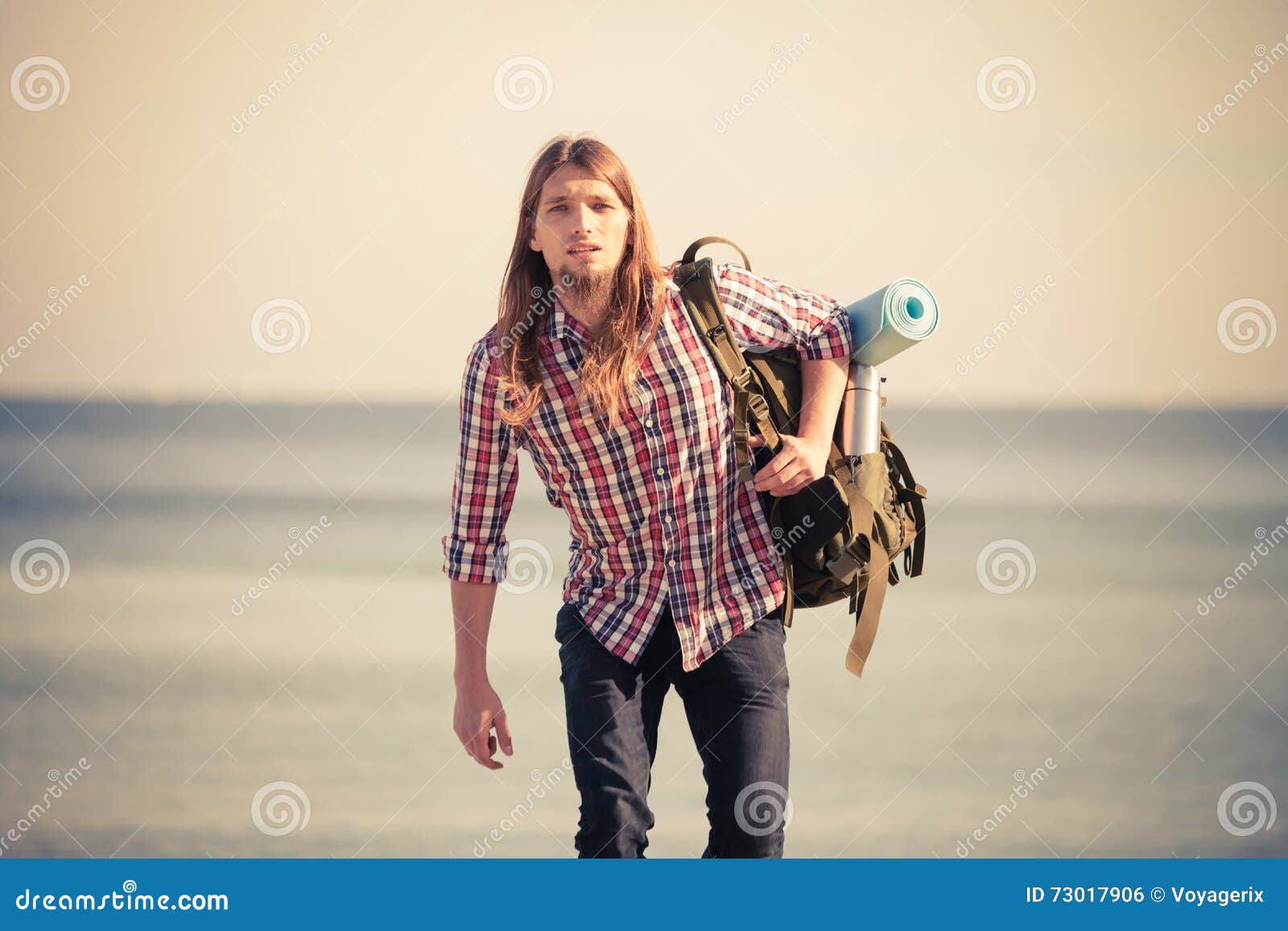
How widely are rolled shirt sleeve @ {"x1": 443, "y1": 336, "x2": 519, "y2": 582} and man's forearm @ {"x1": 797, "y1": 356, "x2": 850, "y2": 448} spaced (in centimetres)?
67

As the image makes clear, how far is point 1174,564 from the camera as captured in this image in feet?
29.6

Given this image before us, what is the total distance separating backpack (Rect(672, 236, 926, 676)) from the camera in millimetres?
2990

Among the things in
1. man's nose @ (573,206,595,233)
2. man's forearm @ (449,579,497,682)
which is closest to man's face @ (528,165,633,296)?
man's nose @ (573,206,595,233)

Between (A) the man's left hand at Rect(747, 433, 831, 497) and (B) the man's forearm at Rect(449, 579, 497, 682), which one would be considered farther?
(B) the man's forearm at Rect(449, 579, 497, 682)

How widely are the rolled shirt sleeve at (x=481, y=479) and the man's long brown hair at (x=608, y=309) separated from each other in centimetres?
5

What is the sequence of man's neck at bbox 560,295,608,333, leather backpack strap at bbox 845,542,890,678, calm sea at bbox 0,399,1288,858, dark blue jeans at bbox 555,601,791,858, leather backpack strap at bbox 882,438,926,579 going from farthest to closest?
calm sea at bbox 0,399,1288,858 < leather backpack strap at bbox 882,438,926,579 < leather backpack strap at bbox 845,542,890,678 < man's neck at bbox 560,295,608,333 < dark blue jeans at bbox 555,601,791,858

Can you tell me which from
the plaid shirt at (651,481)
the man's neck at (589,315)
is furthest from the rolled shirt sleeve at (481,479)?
the man's neck at (589,315)

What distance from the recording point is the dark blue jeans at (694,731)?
2.90 m

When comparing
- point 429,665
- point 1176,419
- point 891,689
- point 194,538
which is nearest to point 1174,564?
point 891,689

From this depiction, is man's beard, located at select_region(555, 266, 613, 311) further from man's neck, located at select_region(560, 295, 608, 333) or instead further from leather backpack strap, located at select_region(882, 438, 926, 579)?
leather backpack strap, located at select_region(882, 438, 926, 579)

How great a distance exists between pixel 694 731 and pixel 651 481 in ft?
1.90

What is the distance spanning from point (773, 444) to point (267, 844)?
2.60m

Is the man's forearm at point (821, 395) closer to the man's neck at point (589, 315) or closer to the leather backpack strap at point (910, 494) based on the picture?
the leather backpack strap at point (910, 494)

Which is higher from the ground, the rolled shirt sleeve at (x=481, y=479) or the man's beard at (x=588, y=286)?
the man's beard at (x=588, y=286)
